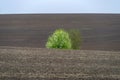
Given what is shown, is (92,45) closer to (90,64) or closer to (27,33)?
(27,33)

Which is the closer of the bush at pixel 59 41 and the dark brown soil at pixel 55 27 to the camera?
the bush at pixel 59 41

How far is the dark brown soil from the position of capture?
1447 centimetres

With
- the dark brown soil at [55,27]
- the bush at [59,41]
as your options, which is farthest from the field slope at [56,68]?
the dark brown soil at [55,27]

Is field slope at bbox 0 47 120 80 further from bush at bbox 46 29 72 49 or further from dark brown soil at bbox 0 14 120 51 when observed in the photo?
dark brown soil at bbox 0 14 120 51

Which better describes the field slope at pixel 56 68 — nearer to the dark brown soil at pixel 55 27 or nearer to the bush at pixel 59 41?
the bush at pixel 59 41

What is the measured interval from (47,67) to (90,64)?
646mm

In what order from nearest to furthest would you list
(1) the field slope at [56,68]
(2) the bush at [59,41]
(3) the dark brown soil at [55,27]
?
(1) the field slope at [56,68]
(2) the bush at [59,41]
(3) the dark brown soil at [55,27]

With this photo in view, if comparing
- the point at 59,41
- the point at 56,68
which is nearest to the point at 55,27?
the point at 59,41

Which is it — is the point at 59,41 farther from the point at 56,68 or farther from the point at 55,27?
the point at 55,27

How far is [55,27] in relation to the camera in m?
15.4

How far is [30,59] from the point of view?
4891 mm

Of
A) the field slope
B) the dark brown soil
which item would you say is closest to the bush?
the field slope

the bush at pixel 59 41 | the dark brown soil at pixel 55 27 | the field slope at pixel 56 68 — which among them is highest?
the field slope at pixel 56 68

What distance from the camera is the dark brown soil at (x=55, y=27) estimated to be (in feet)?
47.5
